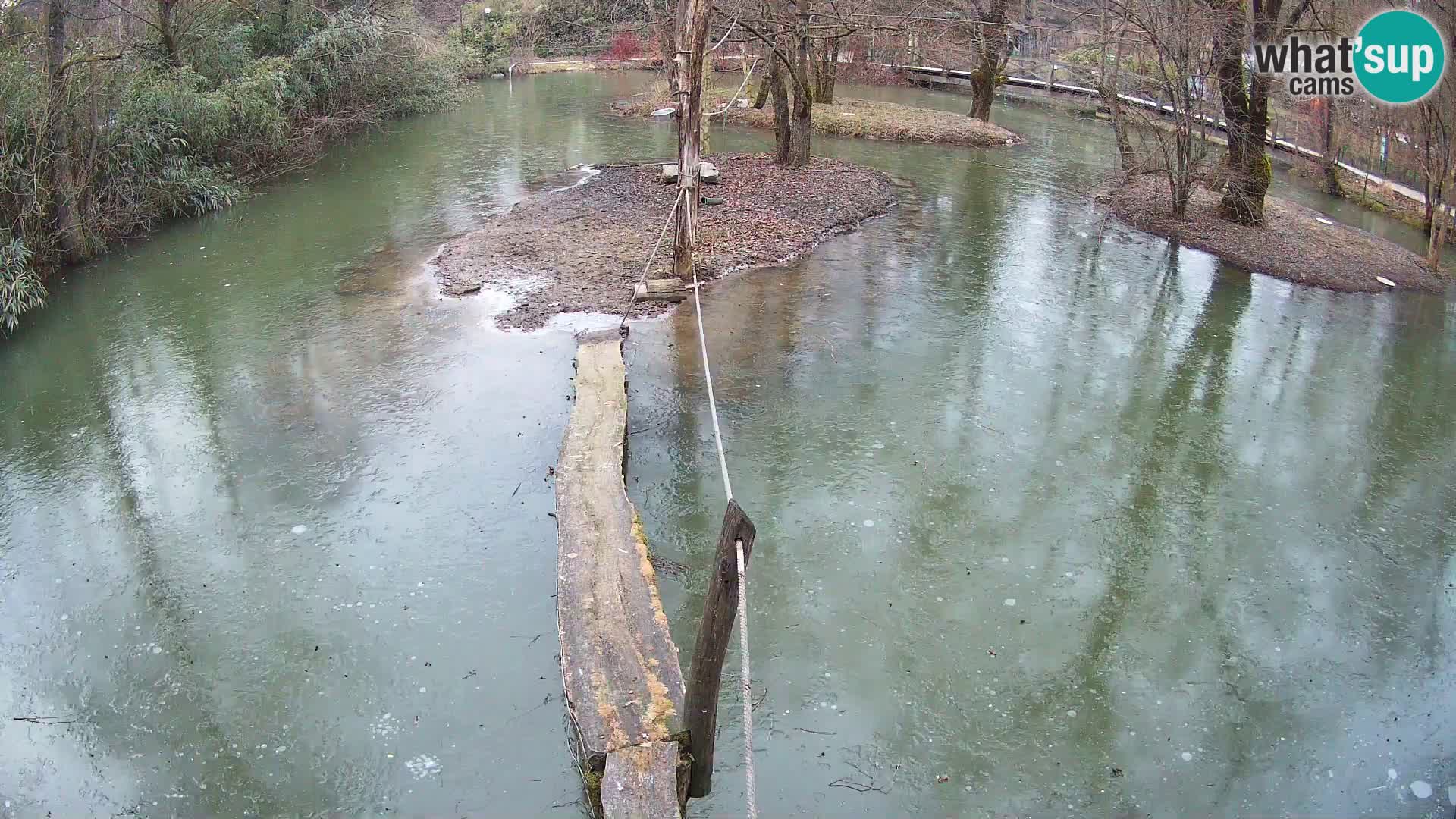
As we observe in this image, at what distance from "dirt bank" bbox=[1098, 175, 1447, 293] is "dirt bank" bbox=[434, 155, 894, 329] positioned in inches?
151

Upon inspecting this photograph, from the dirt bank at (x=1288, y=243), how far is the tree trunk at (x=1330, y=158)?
198cm

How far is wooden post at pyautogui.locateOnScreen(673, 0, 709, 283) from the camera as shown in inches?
373

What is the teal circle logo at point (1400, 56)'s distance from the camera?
12070mm

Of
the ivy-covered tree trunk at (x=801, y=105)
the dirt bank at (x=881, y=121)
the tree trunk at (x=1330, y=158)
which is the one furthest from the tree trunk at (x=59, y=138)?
the tree trunk at (x=1330, y=158)

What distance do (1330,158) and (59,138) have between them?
62.5 feet

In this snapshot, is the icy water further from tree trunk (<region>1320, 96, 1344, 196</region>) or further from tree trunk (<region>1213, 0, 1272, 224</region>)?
tree trunk (<region>1320, 96, 1344, 196</region>)

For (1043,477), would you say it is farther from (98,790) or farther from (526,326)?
(98,790)

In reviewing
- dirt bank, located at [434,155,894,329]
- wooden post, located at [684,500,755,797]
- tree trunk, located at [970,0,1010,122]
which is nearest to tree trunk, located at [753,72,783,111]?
tree trunk, located at [970,0,1010,122]

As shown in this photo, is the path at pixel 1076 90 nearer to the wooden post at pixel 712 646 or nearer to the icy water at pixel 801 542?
the icy water at pixel 801 542

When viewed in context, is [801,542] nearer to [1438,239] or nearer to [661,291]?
[661,291]

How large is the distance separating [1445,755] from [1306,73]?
11.6 m

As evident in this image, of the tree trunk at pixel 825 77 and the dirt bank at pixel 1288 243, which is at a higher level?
the tree trunk at pixel 825 77

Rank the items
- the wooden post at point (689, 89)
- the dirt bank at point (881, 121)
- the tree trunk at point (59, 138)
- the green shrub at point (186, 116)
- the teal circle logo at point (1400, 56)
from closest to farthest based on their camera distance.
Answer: the wooden post at point (689, 89)
the green shrub at point (186, 116)
the tree trunk at point (59, 138)
the teal circle logo at point (1400, 56)
the dirt bank at point (881, 121)

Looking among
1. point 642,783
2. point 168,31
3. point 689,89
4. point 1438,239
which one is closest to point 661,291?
point 689,89
